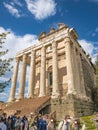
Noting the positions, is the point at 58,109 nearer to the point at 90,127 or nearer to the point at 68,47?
the point at 90,127

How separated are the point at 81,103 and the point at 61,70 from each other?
43.1ft

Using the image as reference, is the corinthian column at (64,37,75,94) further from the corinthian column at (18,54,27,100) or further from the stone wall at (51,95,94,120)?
the corinthian column at (18,54,27,100)

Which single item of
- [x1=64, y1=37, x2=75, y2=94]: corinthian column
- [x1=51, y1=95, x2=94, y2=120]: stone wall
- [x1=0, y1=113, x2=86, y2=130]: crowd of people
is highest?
[x1=64, y1=37, x2=75, y2=94]: corinthian column

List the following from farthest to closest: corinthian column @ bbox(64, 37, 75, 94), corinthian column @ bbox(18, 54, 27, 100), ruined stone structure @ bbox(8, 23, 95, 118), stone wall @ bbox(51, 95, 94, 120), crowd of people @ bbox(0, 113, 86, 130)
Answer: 1. corinthian column @ bbox(18, 54, 27, 100)
2. corinthian column @ bbox(64, 37, 75, 94)
3. ruined stone structure @ bbox(8, 23, 95, 118)
4. stone wall @ bbox(51, 95, 94, 120)
5. crowd of people @ bbox(0, 113, 86, 130)

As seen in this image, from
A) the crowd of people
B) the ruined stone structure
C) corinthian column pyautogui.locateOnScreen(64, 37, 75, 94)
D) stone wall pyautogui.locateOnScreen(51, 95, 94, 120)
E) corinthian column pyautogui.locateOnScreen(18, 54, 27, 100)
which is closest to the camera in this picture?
the crowd of people

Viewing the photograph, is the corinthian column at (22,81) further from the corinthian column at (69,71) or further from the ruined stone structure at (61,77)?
the corinthian column at (69,71)

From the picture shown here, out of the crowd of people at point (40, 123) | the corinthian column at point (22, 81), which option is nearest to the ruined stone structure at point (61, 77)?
the corinthian column at point (22, 81)

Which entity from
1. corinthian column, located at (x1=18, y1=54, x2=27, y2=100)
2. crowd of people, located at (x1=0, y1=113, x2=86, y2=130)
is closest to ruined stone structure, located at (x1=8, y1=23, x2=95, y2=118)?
corinthian column, located at (x1=18, y1=54, x2=27, y2=100)

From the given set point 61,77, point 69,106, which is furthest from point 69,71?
point 61,77

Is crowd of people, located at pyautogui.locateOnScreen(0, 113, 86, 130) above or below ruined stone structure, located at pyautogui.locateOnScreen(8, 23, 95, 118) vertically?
below

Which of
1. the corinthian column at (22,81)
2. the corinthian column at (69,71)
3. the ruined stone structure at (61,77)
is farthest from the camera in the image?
the corinthian column at (22,81)

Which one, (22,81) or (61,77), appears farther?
(61,77)

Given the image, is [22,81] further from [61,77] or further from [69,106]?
[69,106]

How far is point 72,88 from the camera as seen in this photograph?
2994 centimetres
